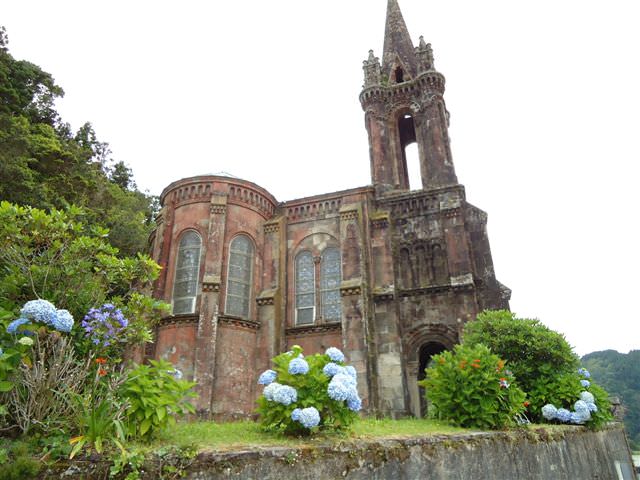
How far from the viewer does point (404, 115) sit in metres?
25.8

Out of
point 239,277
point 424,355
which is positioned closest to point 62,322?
point 239,277

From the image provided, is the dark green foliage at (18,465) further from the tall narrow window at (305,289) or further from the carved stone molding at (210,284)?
→ the tall narrow window at (305,289)

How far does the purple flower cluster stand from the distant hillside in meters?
75.3

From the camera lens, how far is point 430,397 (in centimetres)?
872

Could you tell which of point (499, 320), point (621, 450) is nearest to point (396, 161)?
point (499, 320)

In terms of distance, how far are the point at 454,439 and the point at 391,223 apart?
14746mm

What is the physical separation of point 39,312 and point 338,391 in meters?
3.49

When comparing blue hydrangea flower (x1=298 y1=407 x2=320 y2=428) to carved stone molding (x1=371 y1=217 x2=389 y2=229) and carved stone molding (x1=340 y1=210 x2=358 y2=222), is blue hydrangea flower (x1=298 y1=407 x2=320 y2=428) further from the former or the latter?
carved stone molding (x1=371 y1=217 x2=389 y2=229)

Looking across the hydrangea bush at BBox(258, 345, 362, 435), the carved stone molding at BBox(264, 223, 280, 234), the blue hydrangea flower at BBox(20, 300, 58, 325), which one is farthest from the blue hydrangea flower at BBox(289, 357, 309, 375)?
the carved stone molding at BBox(264, 223, 280, 234)

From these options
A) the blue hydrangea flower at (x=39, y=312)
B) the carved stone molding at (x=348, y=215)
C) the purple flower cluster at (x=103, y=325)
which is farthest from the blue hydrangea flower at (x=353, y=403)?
the carved stone molding at (x=348, y=215)

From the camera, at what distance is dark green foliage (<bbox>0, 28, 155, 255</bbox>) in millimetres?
19625

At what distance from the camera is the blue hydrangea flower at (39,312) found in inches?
193

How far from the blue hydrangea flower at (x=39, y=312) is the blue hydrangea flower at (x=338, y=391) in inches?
129

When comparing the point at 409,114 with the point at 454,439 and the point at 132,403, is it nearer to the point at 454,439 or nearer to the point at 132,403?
the point at 454,439
